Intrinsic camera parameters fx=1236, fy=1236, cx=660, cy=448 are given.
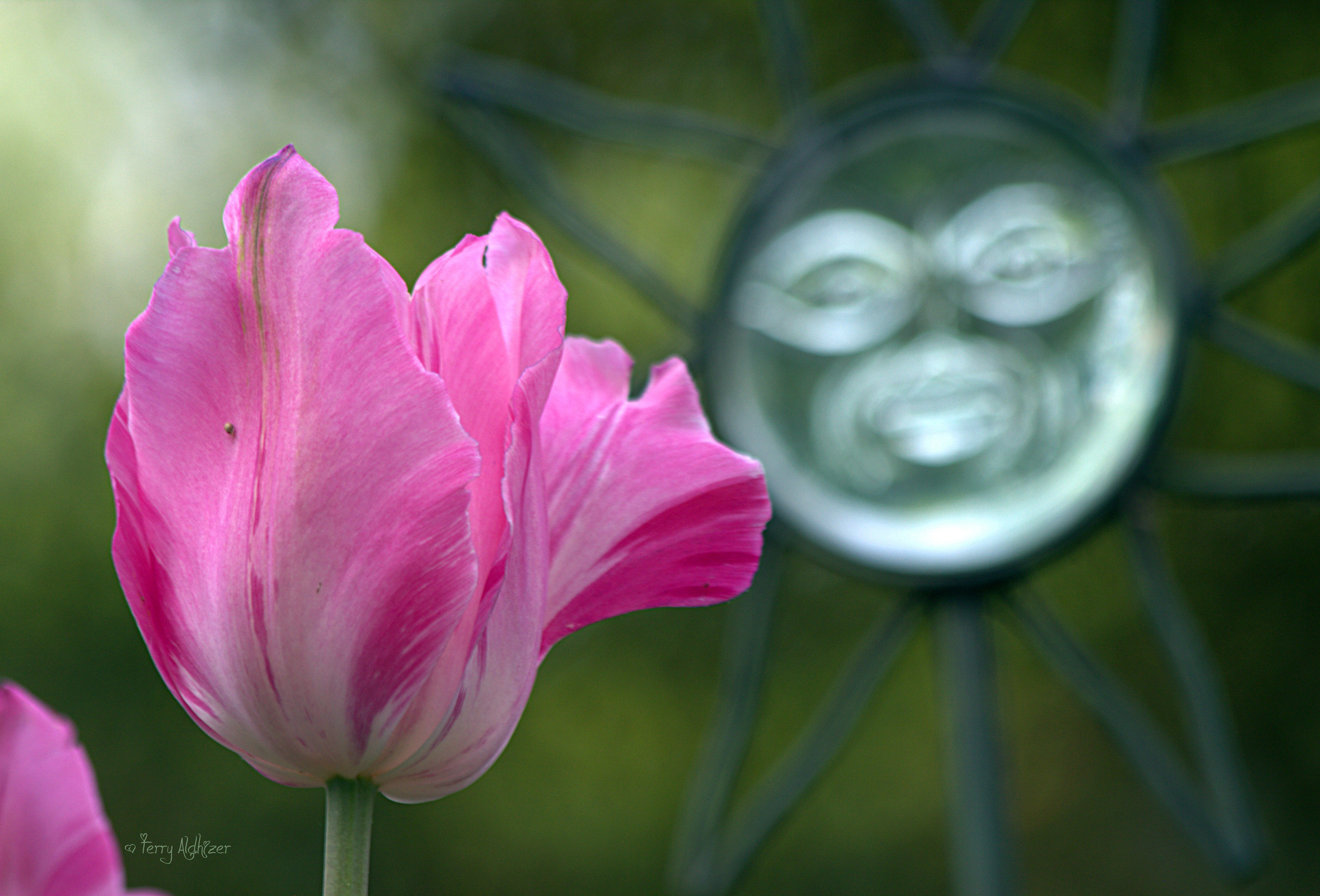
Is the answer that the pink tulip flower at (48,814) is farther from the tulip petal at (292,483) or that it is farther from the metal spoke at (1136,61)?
the metal spoke at (1136,61)

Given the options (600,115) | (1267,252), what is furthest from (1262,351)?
(600,115)

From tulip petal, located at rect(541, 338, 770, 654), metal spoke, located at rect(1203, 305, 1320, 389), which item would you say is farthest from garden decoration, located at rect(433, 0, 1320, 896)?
tulip petal, located at rect(541, 338, 770, 654)

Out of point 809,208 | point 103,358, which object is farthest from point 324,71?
point 809,208

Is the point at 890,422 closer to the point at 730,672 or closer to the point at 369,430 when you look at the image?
the point at 730,672

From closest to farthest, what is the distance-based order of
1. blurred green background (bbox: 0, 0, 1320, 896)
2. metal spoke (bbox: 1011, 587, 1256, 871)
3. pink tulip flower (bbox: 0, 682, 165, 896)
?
pink tulip flower (bbox: 0, 682, 165, 896), metal spoke (bbox: 1011, 587, 1256, 871), blurred green background (bbox: 0, 0, 1320, 896)

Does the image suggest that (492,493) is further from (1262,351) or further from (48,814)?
(1262,351)

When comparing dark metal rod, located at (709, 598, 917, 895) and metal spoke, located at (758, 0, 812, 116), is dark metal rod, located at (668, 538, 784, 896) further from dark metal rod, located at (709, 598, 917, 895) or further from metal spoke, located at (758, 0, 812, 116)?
metal spoke, located at (758, 0, 812, 116)
